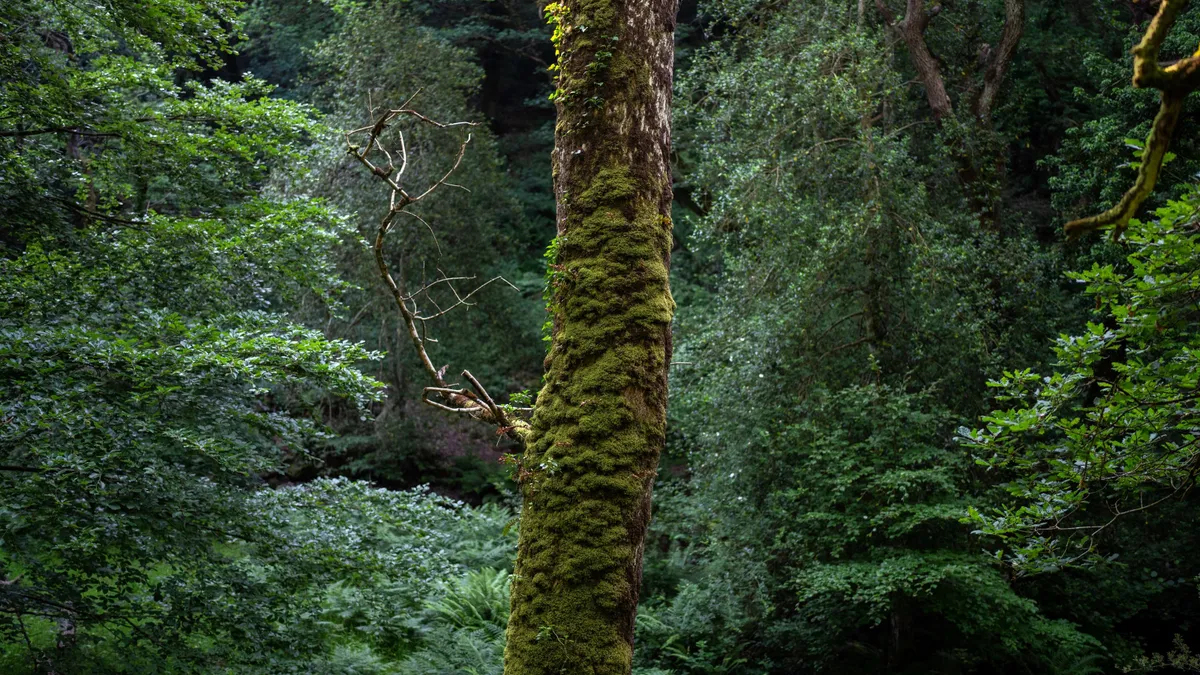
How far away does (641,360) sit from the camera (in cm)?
306

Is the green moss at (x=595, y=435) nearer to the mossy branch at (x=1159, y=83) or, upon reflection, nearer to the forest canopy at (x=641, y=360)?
the forest canopy at (x=641, y=360)

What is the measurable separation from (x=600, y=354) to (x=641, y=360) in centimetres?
14

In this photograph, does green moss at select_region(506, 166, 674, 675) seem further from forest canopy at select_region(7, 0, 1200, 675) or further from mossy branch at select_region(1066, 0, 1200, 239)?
mossy branch at select_region(1066, 0, 1200, 239)

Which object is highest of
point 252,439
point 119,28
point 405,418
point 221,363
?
point 119,28

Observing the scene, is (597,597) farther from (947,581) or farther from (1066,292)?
(1066,292)

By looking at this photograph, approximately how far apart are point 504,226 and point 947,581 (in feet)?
35.3

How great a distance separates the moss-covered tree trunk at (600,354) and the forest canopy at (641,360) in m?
0.01

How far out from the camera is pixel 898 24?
414 inches

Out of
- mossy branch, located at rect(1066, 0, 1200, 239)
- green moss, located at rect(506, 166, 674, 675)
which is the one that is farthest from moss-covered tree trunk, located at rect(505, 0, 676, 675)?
mossy branch, located at rect(1066, 0, 1200, 239)

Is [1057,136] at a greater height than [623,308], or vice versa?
[1057,136]

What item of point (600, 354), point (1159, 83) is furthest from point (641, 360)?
point (1159, 83)

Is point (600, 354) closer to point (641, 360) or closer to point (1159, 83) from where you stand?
point (641, 360)

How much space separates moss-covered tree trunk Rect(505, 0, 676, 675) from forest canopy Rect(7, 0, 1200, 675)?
1 cm

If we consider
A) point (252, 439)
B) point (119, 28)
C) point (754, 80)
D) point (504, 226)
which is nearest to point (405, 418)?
point (504, 226)
